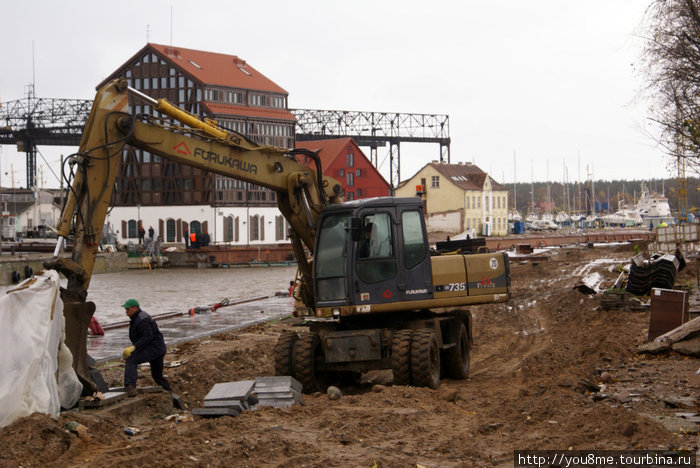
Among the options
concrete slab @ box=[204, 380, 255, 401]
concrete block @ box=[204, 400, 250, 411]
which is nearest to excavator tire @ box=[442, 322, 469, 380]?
concrete slab @ box=[204, 380, 255, 401]

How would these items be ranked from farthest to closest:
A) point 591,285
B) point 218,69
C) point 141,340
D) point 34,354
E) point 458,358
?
point 218,69 < point 591,285 < point 458,358 < point 141,340 < point 34,354

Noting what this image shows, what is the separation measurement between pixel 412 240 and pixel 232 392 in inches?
167

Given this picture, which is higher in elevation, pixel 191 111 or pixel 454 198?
pixel 191 111

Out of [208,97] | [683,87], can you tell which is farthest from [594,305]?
[208,97]

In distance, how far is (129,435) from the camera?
419 inches

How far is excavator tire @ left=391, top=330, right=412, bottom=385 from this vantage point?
13.3 metres

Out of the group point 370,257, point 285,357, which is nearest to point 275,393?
point 285,357

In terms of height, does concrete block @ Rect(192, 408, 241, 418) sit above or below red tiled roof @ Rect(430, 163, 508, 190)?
below

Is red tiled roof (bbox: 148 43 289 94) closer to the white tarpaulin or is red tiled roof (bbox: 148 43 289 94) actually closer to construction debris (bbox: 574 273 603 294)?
construction debris (bbox: 574 273 603 294)

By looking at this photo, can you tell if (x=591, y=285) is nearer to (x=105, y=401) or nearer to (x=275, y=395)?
(x=275, y=395)

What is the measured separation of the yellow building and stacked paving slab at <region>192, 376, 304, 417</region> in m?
85.9

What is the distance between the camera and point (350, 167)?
95625 millimetres

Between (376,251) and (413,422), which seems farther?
(376,251)

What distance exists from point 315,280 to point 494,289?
3457 millimetres
